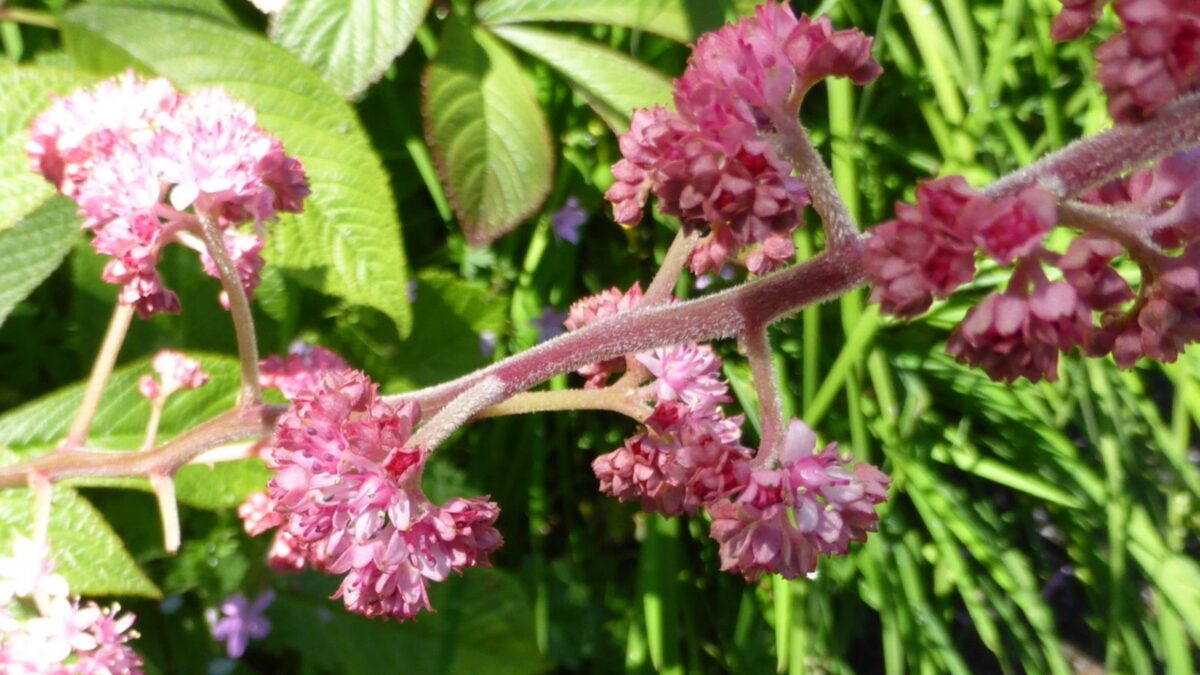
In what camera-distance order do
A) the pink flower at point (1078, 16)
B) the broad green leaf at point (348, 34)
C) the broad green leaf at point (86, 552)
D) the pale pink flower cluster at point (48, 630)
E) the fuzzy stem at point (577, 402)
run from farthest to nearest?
the broad green leaf at point (348, 34) → the broad green leaf at point (86, 552) → the pale pink flower cluster at point (48, 630) → the fuzzy stem at point (577, 402) → the pink flower at point (1078, 16)

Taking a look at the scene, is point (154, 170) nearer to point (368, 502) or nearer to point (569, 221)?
point (368, 502)

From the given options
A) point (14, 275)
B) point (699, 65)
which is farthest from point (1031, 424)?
point (14, 275)

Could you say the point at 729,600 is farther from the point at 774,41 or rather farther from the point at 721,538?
the point at 774,41

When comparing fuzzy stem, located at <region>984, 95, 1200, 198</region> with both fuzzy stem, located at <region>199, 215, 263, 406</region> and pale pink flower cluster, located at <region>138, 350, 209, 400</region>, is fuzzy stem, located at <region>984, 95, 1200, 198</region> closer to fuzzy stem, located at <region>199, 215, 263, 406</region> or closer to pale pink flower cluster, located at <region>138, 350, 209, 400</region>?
fuzzy stem, located at <region>199, 215, 263, 406</region>

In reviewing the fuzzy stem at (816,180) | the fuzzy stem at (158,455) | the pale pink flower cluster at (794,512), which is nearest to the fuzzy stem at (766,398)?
the pale pink flower cluster at (794,512)

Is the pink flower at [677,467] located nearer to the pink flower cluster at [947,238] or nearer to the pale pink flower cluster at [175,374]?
the pink flower cluster at [947,238]

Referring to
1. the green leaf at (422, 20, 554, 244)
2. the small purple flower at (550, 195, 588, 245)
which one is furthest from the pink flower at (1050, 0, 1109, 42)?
the small purple flower at (550, 195, 588, 245)
